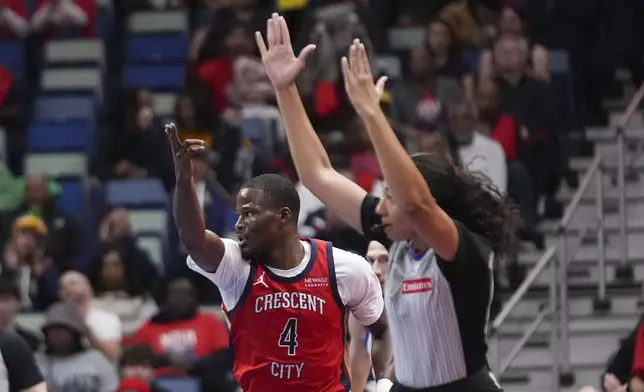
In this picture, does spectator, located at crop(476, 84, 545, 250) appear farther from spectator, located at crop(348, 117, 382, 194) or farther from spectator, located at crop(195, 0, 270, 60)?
spectator, located at crop(195, 0, 270, 60)

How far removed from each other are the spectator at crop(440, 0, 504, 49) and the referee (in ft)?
28.0

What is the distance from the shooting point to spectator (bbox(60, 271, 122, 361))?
10.6 meters

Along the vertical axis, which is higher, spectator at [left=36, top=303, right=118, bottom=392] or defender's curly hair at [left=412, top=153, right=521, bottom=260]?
defender's curly hair at [left=412, top=153, right=521, bottom=260]

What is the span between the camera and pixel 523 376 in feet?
35.0

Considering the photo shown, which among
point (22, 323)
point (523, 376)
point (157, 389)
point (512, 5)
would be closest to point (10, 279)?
point (22, 323)

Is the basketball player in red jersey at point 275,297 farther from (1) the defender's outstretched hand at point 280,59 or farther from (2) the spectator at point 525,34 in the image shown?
(2) the spectator at point 525,34

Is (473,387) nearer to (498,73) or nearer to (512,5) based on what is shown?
(498,73)

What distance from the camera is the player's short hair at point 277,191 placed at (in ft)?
19.5

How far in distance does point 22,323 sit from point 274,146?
107 inches

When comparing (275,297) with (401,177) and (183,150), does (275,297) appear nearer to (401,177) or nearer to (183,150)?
(183,150)

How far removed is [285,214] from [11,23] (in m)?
9.76

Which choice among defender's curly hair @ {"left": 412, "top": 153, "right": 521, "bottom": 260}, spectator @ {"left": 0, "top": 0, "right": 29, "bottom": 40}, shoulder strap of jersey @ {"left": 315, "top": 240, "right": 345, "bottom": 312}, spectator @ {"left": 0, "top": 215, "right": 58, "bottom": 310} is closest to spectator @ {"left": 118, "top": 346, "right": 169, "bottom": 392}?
spectator @ {"left": 0, "top": 215, "right": 58, "bottom": 310}

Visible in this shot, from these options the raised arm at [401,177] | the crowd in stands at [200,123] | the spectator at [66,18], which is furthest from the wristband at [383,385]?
the spectator at [66,18]

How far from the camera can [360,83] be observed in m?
5.25
